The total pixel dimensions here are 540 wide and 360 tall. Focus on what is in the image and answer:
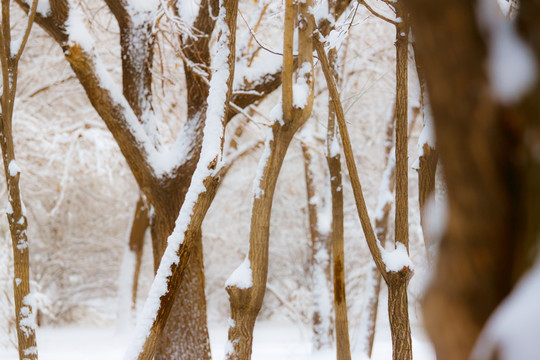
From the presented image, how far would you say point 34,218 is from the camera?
13.8m

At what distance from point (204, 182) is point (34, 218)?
440 inches

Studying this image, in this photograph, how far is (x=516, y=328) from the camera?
0.87 metres

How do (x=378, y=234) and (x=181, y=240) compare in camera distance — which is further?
(x=378, y=234)

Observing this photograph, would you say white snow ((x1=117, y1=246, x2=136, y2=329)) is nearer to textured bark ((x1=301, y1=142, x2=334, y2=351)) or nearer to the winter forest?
the winter forest

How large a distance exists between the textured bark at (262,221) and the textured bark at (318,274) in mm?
5368

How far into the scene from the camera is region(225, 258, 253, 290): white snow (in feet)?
12.8

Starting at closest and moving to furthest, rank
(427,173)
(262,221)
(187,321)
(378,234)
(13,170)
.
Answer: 1. (427,173)
2. (262,221)
3. (13,170)
4. (187,321)
5. (378,234)

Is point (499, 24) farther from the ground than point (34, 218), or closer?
closer

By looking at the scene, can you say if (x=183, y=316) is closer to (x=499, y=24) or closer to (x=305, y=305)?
(x=499, y=24)

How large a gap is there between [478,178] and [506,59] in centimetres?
22

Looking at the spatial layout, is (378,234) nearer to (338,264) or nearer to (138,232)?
(338,264)

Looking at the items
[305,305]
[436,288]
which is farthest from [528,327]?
[305,305]

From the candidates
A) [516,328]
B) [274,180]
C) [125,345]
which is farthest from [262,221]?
[125,345]

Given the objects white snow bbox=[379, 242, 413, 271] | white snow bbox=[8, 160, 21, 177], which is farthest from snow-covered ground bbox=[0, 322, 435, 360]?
white snow bbox=[8, 160, 21, 177]
